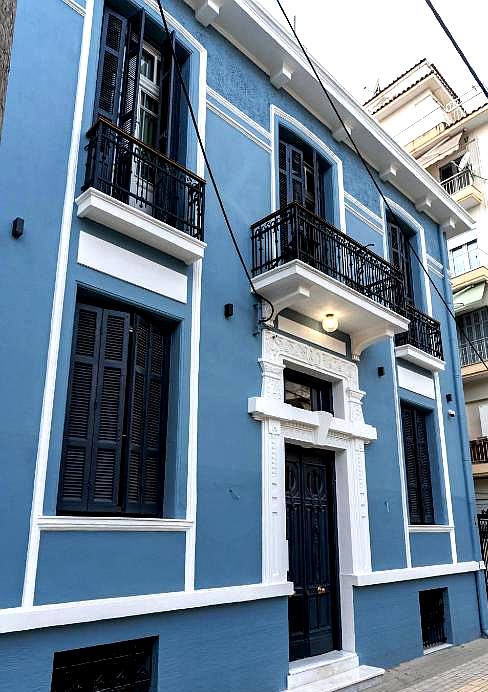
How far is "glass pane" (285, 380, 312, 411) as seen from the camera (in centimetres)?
820

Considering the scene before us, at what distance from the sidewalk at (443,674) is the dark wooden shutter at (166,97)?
7371 millimetres

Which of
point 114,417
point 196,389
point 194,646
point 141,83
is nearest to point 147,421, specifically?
point 114,417

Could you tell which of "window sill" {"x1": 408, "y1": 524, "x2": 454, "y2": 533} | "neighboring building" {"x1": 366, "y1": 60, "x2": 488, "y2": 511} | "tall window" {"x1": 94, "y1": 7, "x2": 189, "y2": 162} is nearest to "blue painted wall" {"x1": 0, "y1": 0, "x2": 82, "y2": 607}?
"tall window" {"x1": 94, "y1": 7, "x2": 189, "y2": 162}

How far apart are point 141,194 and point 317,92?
453cm

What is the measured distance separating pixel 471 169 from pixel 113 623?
773 inches

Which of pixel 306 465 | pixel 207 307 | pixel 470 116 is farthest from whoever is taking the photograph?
pixel 470 116

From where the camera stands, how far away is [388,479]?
9.12 metres

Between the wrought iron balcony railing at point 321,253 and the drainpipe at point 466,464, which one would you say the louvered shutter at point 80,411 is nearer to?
the wrought iron balcony railing at point 321,253

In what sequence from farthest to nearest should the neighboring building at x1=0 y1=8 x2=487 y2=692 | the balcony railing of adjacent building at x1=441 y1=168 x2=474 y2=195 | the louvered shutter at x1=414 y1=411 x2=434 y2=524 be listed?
the balcony railing of adjacent building at x1=441 y1=168 x2=474 y2=195
the louvered shutter at x1=414 y1=411 x2=434 y2=524
the neighboring building at x1=0 y1=8 x2=487 y2=692

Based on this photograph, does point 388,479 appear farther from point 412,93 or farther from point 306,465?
point 412,93

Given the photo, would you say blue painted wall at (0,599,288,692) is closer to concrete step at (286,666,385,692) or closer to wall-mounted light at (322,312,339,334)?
concrete step at (286,666,385,692)

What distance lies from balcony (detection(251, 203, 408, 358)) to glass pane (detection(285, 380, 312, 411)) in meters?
1.06

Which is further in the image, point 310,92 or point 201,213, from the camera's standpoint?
point 310,92

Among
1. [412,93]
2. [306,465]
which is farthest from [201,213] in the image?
[412,93]
